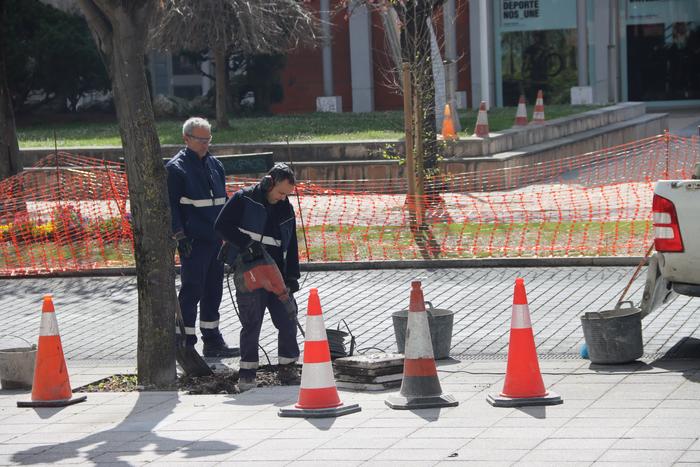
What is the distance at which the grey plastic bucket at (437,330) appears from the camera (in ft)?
29.1

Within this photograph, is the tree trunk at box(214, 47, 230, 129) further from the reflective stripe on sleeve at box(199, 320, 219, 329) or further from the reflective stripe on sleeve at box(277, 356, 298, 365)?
the reflective stripe on sleeve at box(277, 356, 298, 365)

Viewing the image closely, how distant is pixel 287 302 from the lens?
8578 mm

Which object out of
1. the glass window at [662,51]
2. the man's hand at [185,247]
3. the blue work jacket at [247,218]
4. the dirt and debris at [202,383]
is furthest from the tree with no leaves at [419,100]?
the glass window at [662,51]

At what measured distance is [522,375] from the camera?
7.24 meters

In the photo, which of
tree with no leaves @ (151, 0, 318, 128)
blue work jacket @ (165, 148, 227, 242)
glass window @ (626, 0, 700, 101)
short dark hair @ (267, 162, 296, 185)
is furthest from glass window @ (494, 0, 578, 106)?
short dark hair @ (267, 162, 296, 185)

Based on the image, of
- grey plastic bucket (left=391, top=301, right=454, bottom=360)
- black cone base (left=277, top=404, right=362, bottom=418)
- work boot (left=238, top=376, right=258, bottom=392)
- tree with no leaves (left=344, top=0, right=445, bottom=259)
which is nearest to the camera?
black cone base (left=277, top=404, right=362, bottom=418)

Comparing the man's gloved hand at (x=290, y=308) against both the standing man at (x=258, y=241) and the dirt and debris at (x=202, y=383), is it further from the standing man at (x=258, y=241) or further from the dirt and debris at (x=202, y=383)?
the dirt and debris at (x=202, y=383)

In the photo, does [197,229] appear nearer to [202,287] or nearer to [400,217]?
[202,287]

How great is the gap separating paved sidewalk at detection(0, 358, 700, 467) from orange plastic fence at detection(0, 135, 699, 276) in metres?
5.70

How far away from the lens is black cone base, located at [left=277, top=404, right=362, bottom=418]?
7207mm

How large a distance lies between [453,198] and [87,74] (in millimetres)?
14322

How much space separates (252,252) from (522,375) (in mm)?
2165

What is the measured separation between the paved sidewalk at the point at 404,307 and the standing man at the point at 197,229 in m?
0.42

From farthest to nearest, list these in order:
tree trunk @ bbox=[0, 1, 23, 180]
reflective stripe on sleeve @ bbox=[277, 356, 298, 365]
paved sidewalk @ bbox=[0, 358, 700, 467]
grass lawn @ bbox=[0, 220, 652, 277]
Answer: tree trunk @ bbox=[0, 1, 23, 180], grass lawn @ bbox=[0, 220, 652, 277], reflective stripe on sleeve @ bbox=[277, 356, 298, 365], paved sidewalk @ bbox=[0, 358, 700, 467]
